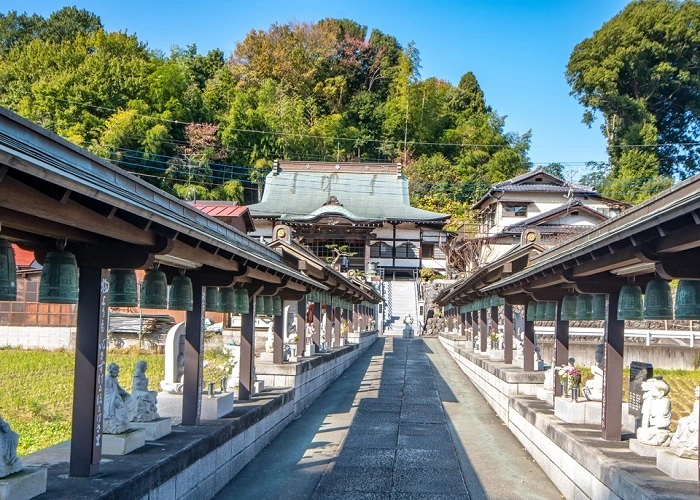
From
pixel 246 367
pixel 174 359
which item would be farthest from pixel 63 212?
pixel 246 367

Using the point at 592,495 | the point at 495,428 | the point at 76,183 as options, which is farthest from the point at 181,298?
the point at 495,428

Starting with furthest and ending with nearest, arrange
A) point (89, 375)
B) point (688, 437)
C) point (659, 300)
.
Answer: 1. point (659, 300)
2. point (688, 437)
3. point (89, 375)

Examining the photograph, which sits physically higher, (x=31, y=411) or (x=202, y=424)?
(x=202, y=424)

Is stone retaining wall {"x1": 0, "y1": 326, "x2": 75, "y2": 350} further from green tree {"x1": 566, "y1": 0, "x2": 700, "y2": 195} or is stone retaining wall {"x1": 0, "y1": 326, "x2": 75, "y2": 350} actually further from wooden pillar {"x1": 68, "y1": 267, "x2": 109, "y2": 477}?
green tree {"x1": 566, "y1": 0, "x2": 700, "y2": 195}

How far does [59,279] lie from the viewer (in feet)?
18.8

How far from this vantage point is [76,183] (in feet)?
13.7

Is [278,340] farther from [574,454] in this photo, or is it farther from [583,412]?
[574,454]

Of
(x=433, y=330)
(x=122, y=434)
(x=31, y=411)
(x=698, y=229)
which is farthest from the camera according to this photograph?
(x=433, y=330)

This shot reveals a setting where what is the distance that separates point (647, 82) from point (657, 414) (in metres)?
58.2

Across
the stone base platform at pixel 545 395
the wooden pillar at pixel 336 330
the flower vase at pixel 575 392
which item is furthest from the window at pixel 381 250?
the flower vase at pixel 575 392

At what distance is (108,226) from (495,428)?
993 cm

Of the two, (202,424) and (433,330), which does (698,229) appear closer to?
(202,424)

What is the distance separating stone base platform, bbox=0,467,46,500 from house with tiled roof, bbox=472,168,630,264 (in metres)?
42.4

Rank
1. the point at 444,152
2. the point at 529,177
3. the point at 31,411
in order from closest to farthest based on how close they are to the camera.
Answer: the point at 31,411 < the point at 529,177 < the point at 444,152
